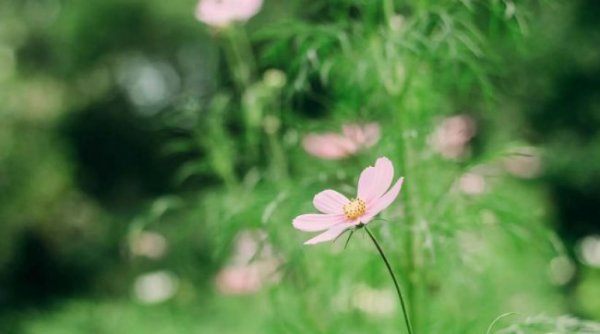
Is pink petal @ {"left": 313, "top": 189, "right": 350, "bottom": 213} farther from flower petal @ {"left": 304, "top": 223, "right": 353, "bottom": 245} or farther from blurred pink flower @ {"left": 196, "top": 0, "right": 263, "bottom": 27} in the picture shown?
blurred pink flower @ {"left": 196, "top": 0, "right": 263, "bottom": 27}

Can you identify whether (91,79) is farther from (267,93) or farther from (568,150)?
(267,93)

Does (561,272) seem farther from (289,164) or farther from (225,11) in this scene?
(225,11)

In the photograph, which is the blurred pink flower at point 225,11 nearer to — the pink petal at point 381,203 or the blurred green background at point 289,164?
the blurred green background at point 289,164

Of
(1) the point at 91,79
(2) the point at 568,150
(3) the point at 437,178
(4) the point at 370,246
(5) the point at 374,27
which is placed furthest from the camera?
(1) the point at 91,79

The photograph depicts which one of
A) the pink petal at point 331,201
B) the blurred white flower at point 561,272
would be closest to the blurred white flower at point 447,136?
the pink petal at point 331,201

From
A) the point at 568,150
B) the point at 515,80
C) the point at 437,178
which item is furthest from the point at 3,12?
the point at 437,178

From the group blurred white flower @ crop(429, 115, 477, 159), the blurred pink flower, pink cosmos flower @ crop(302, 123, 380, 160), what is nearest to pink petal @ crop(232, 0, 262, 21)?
the blurred pink flower

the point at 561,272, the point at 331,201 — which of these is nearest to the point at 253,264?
the point at 331,201
